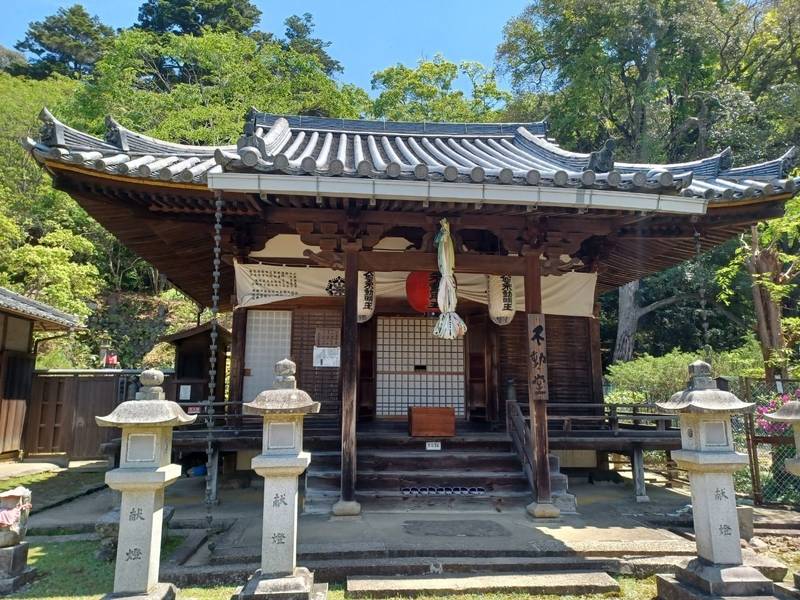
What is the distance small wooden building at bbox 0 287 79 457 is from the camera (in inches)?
509

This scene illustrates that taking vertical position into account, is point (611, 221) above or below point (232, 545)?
above

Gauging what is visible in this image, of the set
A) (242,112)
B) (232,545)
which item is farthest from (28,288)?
(232,545)

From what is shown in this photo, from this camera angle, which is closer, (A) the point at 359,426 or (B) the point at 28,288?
(A) the point at 359,426

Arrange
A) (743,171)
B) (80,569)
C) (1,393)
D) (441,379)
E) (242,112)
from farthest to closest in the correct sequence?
(242,112)
(1,393)
(441,379)
(743,171)
(80,569)

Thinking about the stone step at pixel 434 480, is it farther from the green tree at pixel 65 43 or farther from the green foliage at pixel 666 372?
the green tree at pixel 65 43

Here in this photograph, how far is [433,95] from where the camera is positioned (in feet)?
107

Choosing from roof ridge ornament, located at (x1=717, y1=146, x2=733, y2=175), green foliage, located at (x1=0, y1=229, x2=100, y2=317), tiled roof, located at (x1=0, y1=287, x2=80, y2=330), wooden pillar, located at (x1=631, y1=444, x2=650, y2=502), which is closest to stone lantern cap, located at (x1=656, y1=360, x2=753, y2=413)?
wooden pillar, located at (x1=631, y1=444, x2=650, y2=502)

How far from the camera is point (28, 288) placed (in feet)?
60.3

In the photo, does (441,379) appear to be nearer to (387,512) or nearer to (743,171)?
(387,512)

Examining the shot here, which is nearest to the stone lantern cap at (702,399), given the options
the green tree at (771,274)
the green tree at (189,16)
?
the green tree at (771,274)

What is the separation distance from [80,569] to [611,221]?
7.40 meters

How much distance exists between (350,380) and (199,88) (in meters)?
22.4

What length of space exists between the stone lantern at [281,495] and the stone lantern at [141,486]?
669 millimetres

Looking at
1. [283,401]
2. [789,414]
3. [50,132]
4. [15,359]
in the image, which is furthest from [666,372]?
[15,359]
